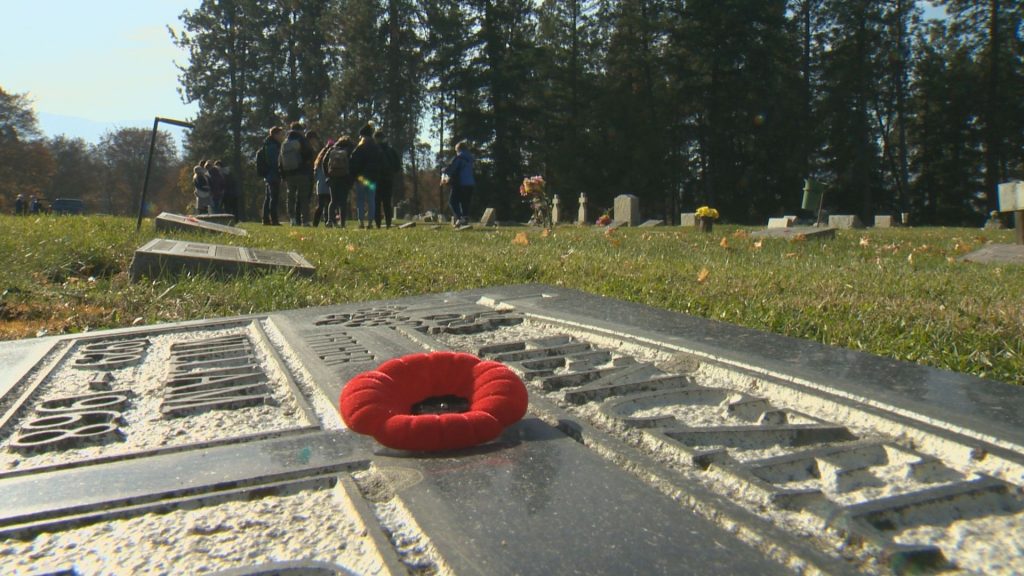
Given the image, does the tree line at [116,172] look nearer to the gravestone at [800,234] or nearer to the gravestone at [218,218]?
the gravestone at [218,218]

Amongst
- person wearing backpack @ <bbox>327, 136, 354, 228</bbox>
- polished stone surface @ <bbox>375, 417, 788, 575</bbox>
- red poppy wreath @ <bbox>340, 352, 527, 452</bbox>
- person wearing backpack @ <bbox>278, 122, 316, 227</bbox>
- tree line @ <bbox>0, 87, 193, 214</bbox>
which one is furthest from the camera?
tree line @ <bbox>0, 87, 193, 214</bbox>

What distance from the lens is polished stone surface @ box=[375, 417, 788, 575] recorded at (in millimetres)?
1038

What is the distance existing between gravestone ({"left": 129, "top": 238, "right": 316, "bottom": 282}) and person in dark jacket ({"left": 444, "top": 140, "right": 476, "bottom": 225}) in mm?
8849

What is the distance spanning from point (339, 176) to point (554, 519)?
1254 centimetres

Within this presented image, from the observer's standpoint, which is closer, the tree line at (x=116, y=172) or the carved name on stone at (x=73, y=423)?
the carved name on stone at (x=73, y=423)

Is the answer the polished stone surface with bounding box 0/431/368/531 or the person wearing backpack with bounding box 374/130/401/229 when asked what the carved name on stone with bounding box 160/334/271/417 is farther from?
the person wearing backpack with bounding box 374/130/401/229

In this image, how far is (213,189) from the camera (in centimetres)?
1817

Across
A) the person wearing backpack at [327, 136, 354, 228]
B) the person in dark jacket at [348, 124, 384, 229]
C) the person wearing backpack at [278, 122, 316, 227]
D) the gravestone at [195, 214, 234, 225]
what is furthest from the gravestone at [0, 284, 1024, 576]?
the person wearing backpack at [278, 122, 316, 227]

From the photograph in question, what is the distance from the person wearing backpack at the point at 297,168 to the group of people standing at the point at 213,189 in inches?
122

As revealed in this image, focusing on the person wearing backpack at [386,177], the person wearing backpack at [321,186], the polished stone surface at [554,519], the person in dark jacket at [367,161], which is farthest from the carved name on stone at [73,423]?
the person wearing backpack at [321,186]

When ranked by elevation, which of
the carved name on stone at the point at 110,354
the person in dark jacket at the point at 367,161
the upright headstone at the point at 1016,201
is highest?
the person in dark jacket at the point at 367,161

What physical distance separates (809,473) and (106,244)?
20.1 ft

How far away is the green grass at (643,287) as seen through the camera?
10.8 feet

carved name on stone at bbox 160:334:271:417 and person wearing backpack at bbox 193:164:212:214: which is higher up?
person wearing backpack at bbox 193:164:212:214
